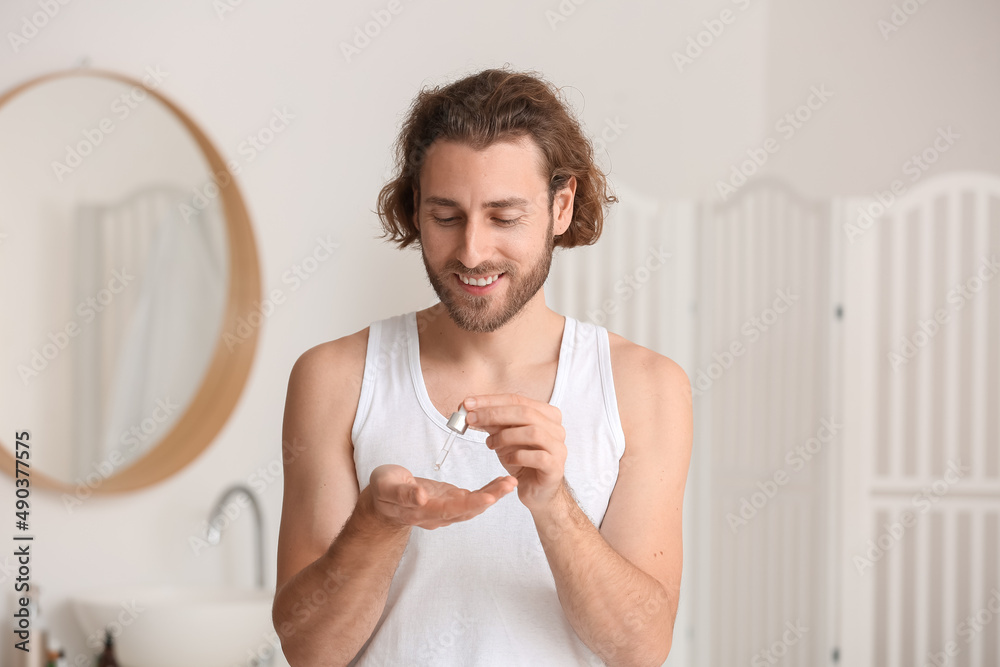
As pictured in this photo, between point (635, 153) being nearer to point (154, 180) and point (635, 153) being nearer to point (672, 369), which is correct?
point (154, 180)

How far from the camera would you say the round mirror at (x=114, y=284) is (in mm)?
2262

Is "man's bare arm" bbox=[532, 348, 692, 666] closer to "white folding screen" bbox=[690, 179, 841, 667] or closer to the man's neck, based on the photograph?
the man's neck

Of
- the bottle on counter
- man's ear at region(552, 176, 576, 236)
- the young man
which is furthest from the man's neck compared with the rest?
the bottle on counter

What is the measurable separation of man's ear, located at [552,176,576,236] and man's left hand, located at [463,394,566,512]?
37cm

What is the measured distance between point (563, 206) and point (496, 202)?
0.20 metres

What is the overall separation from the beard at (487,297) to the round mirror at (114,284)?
4.96ft

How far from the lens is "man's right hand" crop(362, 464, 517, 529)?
912 millimetres

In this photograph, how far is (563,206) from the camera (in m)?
1.29

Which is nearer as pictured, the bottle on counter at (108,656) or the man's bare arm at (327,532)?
the man's bare arm at (327,532)

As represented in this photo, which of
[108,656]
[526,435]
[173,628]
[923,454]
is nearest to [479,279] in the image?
[526,435]

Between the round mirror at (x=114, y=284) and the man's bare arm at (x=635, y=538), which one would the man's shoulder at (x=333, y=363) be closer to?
the man's bare arm at (x=635, y=538)

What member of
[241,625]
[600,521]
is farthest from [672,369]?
[241,625]

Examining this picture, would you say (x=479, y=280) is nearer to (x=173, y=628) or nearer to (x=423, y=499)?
(x=423, y=499)

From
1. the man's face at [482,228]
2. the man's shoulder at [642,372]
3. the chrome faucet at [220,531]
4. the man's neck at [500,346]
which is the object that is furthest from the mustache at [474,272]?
the chrome faucet at [220,531]
